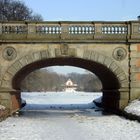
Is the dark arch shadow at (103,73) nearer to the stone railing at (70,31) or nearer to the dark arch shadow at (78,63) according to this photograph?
the dark arch shadow at (78,63)

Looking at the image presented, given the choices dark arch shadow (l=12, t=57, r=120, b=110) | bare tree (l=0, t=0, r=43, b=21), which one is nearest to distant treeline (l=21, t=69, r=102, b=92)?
bare tree (l=0, t=0, r=43, b=21)

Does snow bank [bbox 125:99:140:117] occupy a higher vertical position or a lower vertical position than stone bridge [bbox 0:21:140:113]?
lower

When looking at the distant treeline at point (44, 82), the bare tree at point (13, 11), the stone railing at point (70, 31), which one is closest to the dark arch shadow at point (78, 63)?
the stone railing at point (70, 31)

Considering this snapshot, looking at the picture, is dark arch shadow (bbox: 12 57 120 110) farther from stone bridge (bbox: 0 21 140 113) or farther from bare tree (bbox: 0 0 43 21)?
bare tree (bbox: 0 0 43 21)

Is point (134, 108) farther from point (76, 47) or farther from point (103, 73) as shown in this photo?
point (103, 73)

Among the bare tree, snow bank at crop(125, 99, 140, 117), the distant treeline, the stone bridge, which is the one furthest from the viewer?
the distant treeline

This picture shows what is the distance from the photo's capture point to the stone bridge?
27688mm

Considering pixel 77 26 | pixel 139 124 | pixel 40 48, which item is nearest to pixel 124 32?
pixel 77 26

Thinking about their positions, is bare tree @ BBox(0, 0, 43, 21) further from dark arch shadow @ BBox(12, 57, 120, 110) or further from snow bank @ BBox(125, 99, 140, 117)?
snow bank @ BBox(125, 99, 140, 117)

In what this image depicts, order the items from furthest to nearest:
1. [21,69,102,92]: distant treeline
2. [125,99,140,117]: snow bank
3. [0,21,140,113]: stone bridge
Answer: [21,69,102,92]: distant treeline < [0,21,140,113]: stone bridge < [125,99,140,117]: snow bank

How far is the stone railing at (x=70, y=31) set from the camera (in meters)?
27.8

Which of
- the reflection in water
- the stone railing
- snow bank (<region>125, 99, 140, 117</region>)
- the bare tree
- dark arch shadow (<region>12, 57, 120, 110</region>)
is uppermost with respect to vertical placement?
the bare tree

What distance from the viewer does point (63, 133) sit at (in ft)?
57.3

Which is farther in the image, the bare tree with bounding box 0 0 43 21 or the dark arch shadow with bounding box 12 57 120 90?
the bare tree with bounding box 0 0 43 21
